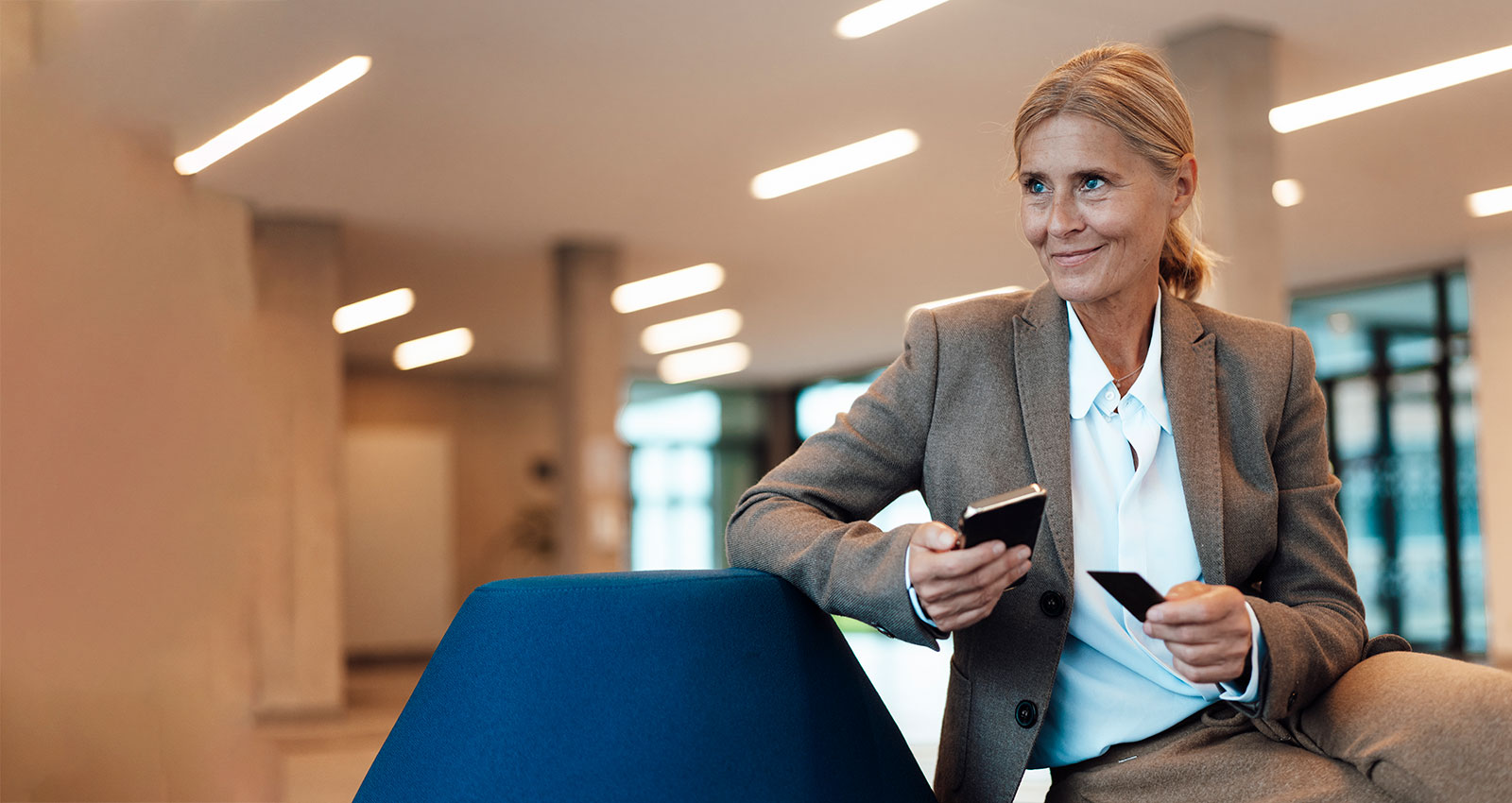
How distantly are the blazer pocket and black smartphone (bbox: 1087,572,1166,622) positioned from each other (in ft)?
0.99

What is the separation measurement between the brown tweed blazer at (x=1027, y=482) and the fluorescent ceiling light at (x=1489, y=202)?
8208mm

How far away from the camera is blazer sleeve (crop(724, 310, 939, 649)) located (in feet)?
4.29

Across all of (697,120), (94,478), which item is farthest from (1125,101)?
(697,120)

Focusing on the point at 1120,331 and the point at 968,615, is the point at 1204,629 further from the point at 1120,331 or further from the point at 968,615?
the point at 1120,331

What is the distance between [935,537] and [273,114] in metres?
6.35

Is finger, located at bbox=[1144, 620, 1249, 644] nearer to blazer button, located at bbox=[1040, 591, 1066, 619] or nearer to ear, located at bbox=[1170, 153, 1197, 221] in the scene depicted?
blazer button, located at bbox=[1040, 591, 1066, 619]

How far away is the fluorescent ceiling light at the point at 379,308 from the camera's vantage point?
449 inches

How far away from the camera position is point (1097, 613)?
141cm

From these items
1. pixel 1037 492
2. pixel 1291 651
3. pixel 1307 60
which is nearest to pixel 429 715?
pixel 1037 492

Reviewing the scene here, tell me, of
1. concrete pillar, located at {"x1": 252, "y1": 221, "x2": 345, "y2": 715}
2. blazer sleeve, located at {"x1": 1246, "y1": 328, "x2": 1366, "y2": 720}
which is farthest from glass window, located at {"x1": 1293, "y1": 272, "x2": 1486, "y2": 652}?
blazer sleeve, located at {"x1": 1246, "y1": 328, "x2": 1366, "y2": 720}

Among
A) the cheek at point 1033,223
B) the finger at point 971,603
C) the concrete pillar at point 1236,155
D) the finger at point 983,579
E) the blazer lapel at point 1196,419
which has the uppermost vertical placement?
the concrete pillar at point 1236,155

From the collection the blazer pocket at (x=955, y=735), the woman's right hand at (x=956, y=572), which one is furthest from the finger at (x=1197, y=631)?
the blazer pocket at (x=955, y=735)

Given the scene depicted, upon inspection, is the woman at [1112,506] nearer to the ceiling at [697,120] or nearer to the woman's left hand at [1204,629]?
the woman's left hand at [1204,629]

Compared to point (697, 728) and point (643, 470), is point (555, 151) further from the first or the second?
point (643, 470)
